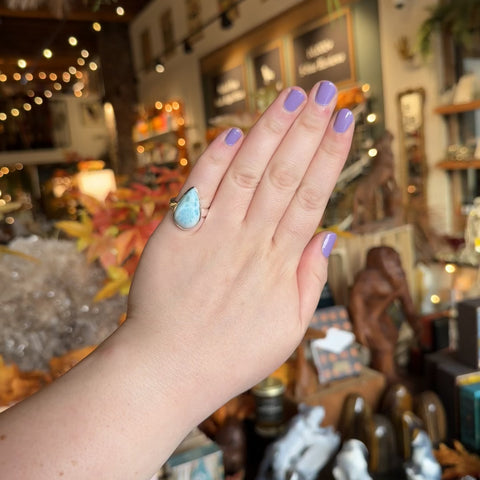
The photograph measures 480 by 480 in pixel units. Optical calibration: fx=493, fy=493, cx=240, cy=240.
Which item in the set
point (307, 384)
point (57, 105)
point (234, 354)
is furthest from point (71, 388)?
point (57, 105)

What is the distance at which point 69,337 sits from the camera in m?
0.97

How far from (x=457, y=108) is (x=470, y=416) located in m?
1.83

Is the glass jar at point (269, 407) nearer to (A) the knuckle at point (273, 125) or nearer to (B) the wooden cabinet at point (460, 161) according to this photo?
(A) the knuckle at point (273, 125)

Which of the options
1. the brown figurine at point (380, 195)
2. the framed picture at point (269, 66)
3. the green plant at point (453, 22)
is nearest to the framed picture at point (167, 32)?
the framed picture at point (269, 66)

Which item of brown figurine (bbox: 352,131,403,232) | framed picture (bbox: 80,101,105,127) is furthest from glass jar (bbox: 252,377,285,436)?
framed picture (bbox: 80,101,105,127)

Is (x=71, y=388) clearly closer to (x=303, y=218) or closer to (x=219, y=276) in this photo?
(x=219, y=276)

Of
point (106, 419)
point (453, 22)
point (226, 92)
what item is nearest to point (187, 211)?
point (106, 419)

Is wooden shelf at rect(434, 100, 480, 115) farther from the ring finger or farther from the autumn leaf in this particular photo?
the ring finger

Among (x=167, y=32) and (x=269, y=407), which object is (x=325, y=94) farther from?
(x=167, y=32)

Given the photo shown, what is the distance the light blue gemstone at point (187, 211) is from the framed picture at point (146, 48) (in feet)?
18.7

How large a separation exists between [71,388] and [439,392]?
3.36ft

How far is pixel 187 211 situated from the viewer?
490mm

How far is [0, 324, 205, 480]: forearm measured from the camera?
0.39 m

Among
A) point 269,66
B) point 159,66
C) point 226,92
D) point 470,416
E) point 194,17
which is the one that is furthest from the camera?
point 159,66
